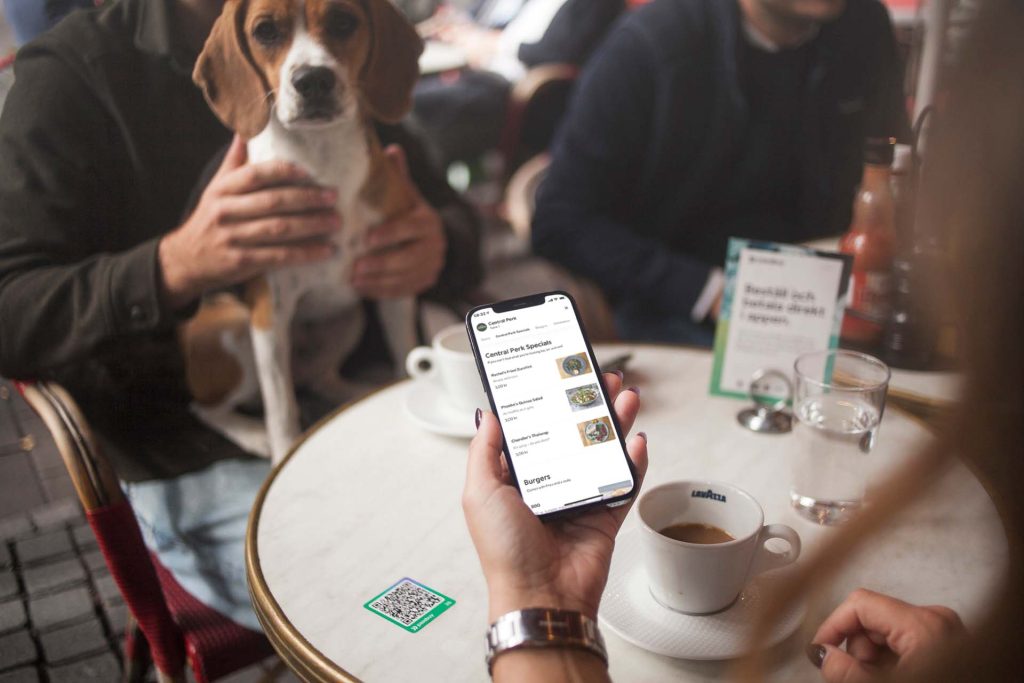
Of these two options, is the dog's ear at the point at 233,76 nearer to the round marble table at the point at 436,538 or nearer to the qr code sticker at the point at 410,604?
the round marble table at the point at 436,538

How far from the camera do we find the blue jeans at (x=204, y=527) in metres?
1.17

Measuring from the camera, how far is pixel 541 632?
65cm

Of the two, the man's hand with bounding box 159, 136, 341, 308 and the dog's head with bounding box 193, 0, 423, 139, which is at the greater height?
the dog's head with bounding box 193, 0, 423, 139

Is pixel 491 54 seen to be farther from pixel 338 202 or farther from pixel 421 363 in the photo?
pixel 421 363

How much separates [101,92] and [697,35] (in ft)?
4.08

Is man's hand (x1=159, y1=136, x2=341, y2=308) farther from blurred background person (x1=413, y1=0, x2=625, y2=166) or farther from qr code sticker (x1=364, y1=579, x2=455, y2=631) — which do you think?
blurred background person (x1=413, y1=0, x2=625, y2=166)

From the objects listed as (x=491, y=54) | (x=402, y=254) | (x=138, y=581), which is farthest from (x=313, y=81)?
(x=491, y=54)

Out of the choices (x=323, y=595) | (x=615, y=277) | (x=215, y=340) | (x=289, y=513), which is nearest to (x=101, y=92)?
(x=215, y=340)

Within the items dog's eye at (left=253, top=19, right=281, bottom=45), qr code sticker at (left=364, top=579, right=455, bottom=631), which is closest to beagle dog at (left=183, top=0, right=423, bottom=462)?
dog's eye at (left=253, top=19, right=281, bottom=45)

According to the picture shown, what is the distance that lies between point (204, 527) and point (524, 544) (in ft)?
2.31

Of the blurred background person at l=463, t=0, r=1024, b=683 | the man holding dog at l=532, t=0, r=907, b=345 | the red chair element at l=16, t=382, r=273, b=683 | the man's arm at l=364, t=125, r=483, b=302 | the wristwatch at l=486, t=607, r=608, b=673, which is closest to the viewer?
the blurred background person at l=463, t=0, r=1024, b=683

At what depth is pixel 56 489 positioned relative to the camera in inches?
54.2

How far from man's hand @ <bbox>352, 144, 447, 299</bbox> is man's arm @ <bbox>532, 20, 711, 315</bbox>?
52 cm

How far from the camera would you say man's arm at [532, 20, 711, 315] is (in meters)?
1.82
